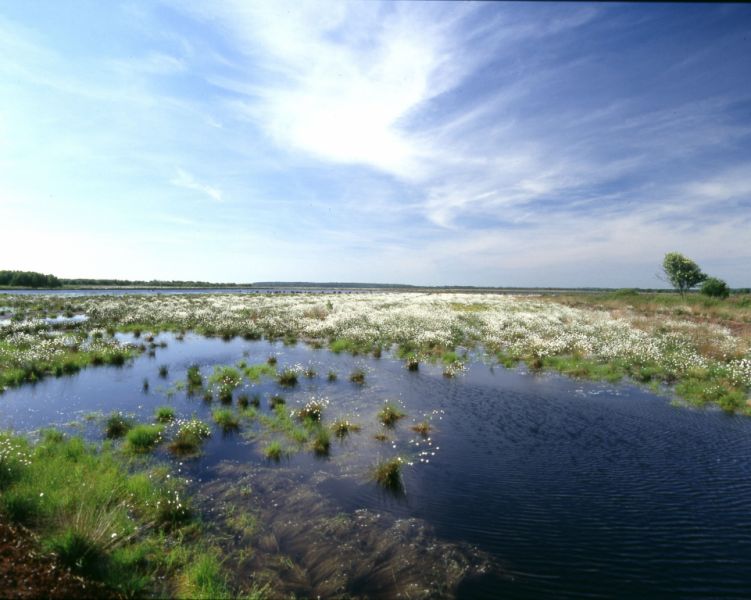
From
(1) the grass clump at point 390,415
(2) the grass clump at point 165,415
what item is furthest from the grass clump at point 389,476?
(2) the grass clump at point 165,415

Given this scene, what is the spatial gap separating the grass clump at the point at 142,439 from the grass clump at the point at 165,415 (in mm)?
1543

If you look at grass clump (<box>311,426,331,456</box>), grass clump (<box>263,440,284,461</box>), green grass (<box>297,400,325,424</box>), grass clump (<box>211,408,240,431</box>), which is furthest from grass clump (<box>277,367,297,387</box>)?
grass clump (<box>263,440,284,461</box>)

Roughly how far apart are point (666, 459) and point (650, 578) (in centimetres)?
626

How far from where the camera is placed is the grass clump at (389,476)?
410 inches

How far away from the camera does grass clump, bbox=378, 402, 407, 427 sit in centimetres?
1509

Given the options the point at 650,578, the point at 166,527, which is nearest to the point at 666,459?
the point at 650,578

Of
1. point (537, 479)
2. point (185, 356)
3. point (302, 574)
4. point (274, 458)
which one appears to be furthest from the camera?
point (185, 356)

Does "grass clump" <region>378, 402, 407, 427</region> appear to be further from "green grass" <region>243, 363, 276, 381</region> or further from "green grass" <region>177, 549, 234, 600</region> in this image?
"green grass" <region>177, 549, 234, 600</region>

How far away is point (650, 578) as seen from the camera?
23.8 feet

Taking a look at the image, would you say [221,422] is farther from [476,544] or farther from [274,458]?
[476,544]

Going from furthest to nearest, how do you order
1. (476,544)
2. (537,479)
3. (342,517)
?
1. (537,479)
2. (342,517)
3. (476,544)

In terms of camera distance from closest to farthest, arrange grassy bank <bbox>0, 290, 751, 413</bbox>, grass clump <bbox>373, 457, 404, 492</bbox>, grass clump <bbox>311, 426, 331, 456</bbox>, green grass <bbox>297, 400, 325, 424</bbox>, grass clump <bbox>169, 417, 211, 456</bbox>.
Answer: grass clump <bbox>373, 457, 404, 492</bbox> < grass clump <bbox>169, 417, 211, 456</bbox> < grass clump <bbox>311, 426, 331, 456</bbox> < green grass <bbox>297, 400, 325, 424</bbox> < grassy bank <bbox>0, 290, 751, 413</bbox>

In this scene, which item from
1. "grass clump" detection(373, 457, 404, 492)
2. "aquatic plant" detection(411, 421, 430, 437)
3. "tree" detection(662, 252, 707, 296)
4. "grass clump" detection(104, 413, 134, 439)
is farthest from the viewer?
"tree" detection(662, 252, 707, 296)

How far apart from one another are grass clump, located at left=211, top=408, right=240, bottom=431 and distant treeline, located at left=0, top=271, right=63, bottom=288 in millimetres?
132221
